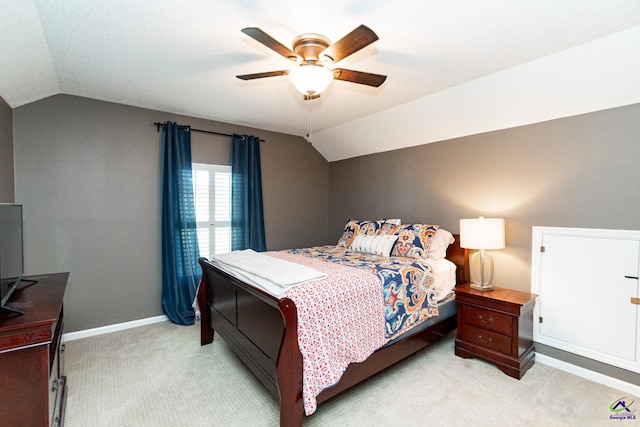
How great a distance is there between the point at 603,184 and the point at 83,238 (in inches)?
194

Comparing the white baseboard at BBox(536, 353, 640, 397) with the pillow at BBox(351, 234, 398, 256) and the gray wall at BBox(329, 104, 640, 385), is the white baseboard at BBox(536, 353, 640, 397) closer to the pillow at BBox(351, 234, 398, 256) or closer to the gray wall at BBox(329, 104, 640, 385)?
the gray wall at BBox(329, 104, 640, 385)

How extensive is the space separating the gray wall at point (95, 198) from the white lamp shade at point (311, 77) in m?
2.44

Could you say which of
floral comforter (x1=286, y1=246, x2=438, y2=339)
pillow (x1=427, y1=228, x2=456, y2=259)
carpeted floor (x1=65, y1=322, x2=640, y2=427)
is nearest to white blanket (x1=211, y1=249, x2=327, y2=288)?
floral comforter (x1=286, y1=246, x2=438, y2=339)

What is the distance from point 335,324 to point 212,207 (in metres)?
2.67

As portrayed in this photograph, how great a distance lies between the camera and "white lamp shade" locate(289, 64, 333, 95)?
6.07ft

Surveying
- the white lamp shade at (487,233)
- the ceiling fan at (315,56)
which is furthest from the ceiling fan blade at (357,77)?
the white lamp shade at (487,233)

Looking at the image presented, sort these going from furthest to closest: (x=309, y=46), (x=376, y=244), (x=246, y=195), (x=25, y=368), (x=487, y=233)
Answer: (x=246, y=195) → (x=376, y=244) → (x=487, y=233) → (x=309, y=46) → (x=25, y=368)

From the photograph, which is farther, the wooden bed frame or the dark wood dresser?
the wooden bed frame

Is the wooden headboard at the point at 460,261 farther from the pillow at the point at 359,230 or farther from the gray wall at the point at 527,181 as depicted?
the pillow at the point at 359,230

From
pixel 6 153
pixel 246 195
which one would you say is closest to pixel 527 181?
pixel 246 195

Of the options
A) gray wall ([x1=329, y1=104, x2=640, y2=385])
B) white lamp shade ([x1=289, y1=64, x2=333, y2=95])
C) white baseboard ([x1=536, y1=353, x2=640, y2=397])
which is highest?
white lamp shade ([x1=289, y1=64, x2=333, y2=95])

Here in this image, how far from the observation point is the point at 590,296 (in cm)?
253

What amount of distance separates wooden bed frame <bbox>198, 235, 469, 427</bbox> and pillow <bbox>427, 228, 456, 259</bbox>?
0.12 meters

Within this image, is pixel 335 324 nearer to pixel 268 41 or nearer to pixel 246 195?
pixel 268 41
